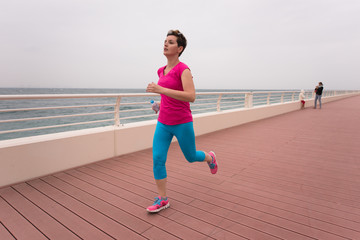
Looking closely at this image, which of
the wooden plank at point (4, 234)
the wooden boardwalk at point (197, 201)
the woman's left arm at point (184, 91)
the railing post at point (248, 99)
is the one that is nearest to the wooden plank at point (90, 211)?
the wooden boardwalk at point (197, 201)

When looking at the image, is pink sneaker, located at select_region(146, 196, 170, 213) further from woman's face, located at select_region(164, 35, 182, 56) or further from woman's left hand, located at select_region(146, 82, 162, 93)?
woman's face, located at select_region(164, 35, 182, 56)

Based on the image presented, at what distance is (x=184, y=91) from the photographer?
217cm

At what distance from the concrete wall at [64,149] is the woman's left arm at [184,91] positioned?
2.14m

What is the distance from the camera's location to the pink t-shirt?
228 centimetres

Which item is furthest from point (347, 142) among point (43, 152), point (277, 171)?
point (43, 152)

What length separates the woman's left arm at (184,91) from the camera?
6.81 ft

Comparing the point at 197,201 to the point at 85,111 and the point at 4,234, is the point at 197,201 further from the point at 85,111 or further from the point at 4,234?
the point at 85,111

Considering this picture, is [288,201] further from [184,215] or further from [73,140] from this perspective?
[73,140]

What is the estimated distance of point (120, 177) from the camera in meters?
3.41

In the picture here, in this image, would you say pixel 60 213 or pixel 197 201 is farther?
pixel 197 201

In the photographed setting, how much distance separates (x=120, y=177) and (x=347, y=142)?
Answer: 18.3 feet

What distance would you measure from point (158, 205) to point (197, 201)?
0.50 meters

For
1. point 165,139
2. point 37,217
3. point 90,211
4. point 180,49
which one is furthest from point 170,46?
point 37,217

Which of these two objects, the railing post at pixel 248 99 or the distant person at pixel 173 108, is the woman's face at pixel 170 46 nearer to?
the distant person at pixel 173 108
